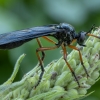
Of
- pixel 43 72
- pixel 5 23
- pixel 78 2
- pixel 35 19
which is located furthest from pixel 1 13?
pixel 43 72

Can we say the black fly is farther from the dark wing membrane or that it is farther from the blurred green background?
the blurred green background

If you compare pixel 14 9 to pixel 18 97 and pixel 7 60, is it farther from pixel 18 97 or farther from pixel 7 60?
pixel 18 97

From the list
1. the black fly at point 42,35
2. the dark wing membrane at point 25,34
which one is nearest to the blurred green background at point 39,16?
the black fly at point 42,35

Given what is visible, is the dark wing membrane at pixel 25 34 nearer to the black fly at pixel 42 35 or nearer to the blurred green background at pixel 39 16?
the black fly at pixel 42 35

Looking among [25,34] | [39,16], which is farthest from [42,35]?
[39,16]

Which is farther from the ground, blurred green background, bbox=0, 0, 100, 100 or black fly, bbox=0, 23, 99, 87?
blurred green background, bbox=0, 0, 100, 100

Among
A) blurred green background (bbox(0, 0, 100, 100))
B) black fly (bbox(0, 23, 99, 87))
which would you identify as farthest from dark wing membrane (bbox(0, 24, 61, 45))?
blurred green background (bbox(0, 0, 100, 100))
